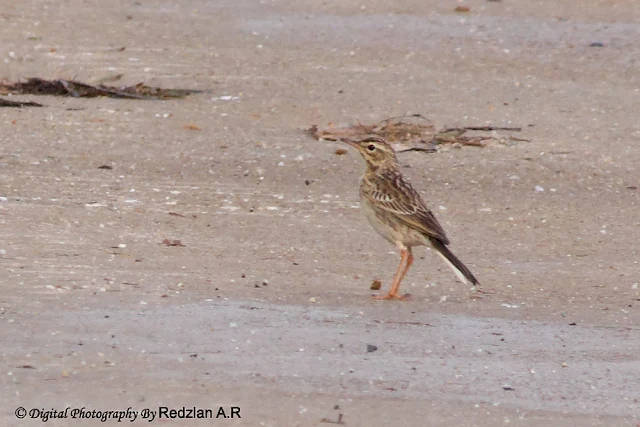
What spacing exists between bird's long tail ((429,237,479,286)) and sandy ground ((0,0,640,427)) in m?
0.18

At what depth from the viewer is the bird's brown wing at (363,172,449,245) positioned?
387 inches

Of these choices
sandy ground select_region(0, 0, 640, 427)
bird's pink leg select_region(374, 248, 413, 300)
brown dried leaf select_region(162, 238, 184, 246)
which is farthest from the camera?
brown dried leaf select_region(162, 238, 184, 246)

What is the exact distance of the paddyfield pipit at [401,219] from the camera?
9703mm

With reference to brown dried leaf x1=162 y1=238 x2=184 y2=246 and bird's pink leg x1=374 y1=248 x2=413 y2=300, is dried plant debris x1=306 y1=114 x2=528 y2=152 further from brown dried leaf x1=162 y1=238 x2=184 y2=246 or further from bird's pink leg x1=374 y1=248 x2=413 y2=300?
bird's pink leg x1=374 y1=248 x2=413 y2=300

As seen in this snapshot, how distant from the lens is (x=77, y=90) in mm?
16203

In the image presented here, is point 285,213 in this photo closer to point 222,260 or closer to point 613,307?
point 222,260

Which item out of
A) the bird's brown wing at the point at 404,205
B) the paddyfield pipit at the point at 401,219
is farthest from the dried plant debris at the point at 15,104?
the bird's brown wing at the point at 404,205

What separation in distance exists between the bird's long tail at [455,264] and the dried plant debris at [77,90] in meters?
7.03

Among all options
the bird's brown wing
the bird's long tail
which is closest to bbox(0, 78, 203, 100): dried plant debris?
the bird's brown wing

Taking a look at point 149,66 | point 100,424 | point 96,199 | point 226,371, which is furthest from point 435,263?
point 149,66

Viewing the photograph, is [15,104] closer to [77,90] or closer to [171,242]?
[77,90]

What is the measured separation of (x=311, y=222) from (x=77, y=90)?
5351 millimetres

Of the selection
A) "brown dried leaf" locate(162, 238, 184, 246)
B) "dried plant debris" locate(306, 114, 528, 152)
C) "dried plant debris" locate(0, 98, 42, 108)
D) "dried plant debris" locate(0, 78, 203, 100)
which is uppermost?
"brown dried leaf" locate(162, 238, 184, 246)

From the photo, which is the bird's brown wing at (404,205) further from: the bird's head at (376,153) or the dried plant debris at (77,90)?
the dried plant debris at (77,90)
